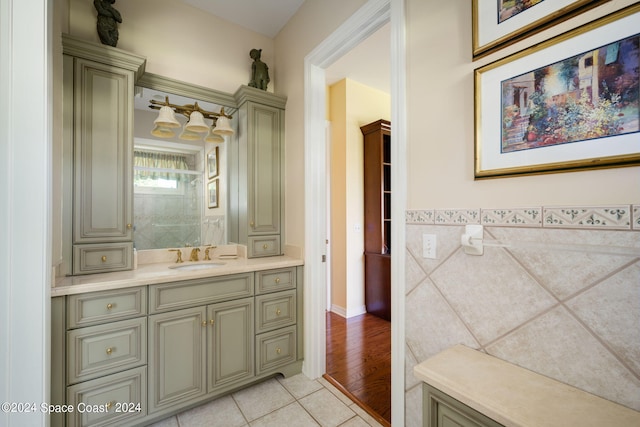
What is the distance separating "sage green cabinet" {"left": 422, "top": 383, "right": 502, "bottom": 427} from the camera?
2.55 ft

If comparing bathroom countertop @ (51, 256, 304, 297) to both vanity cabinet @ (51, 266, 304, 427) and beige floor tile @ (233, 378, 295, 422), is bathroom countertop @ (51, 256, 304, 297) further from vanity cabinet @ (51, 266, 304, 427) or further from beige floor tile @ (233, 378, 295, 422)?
beige floor tile @ (233, 378, 295, 422)

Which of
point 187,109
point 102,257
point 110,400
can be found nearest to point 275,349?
point 110,400

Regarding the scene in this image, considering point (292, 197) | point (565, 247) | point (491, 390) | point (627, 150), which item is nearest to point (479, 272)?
point (565, 247)

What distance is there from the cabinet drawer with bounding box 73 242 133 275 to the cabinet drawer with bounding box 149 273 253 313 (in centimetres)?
36

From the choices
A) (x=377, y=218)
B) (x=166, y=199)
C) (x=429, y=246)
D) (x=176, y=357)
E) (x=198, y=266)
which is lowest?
(x=176, y=357)

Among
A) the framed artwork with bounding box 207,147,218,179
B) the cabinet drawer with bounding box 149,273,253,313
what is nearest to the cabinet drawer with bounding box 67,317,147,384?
the cabinet drawer with bounding box 149,273,253,313

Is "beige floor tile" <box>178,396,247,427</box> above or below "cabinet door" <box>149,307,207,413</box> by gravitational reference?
below

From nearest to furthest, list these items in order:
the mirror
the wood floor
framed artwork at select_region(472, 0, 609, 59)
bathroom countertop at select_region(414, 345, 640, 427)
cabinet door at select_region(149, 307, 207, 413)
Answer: bathroom countertop at select_region(414, 345, 640, 427) < framed artwork at select_region(472, 0, 609, 59) < cabinet door at select_region(149, 307, 207, 413) < the wood floor < the mirror

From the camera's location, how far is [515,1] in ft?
3.25

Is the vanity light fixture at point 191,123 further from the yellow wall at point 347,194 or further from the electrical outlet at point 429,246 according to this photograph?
the electrical outlet at point 429,246

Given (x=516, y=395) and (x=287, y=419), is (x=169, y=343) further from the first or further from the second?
(x=516, y=395)

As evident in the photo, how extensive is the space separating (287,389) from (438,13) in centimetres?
249

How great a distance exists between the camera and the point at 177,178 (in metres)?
2.28

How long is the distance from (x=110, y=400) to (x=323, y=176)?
1.92 metres
